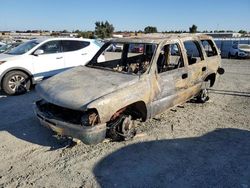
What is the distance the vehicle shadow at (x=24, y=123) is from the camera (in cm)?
525

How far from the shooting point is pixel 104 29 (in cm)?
→ 8006

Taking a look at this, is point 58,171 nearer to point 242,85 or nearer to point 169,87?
point 169,87

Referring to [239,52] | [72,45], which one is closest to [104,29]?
[239,52]

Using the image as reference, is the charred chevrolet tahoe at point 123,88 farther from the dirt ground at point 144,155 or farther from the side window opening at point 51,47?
the side window opening at point 51,47

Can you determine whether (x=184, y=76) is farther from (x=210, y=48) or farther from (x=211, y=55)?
(x=210, y=48)

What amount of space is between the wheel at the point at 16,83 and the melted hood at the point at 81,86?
141 inches

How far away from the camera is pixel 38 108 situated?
5.20 meters

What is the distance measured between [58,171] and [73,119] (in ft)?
2.78

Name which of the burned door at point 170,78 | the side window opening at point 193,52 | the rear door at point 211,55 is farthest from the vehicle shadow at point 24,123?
the rear door at point 211,55

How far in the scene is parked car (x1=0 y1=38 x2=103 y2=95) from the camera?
870 cm

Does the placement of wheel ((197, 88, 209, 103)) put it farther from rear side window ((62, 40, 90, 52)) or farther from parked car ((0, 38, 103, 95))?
Answer: rear side window ((62, 40, 90, 52))

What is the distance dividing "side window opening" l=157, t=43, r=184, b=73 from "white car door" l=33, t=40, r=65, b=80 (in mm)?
4517

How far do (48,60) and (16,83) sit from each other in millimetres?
1252

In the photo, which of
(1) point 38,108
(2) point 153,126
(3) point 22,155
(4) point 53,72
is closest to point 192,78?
(2) point 153,126
